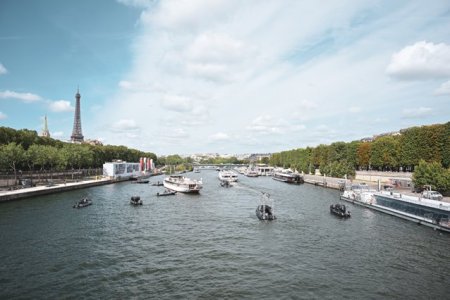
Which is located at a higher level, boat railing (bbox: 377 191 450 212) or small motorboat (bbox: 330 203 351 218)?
boat railing (bbox: 377 191 450 212)

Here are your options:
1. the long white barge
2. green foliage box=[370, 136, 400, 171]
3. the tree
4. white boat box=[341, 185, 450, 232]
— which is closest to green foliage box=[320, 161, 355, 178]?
green foliage box=[370, 136, 400, 171]

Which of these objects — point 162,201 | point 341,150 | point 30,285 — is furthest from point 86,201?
point 341,150

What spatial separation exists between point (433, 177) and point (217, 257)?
6305 centimetres

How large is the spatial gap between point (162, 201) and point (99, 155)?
116 metres

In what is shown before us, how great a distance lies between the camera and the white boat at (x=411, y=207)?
50438 millimetres

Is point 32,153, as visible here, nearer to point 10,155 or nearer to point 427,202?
point 10,155

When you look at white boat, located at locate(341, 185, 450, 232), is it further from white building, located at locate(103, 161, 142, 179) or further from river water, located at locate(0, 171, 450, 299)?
white building, located at locate(103, 161, 142, 179)

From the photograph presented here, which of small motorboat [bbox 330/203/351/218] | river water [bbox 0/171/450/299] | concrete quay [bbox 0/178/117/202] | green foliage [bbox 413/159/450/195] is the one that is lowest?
river water [bbox 0/171/450/299]

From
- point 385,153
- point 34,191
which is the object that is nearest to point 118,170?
point 34,191

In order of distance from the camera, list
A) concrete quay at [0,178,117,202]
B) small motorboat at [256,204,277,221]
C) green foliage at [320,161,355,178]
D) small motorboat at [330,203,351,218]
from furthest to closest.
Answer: green foliage at [320,161,355,178]
concrete quay at [0,178,117,202]
small motorboat at [330,203,351,218]
small motorboat at [256,204,277,221]

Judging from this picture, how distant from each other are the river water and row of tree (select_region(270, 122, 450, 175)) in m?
51.2

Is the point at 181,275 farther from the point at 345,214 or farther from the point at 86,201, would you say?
the point at 86,201

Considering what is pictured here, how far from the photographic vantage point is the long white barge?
165ft

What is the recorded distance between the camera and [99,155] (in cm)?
18725
